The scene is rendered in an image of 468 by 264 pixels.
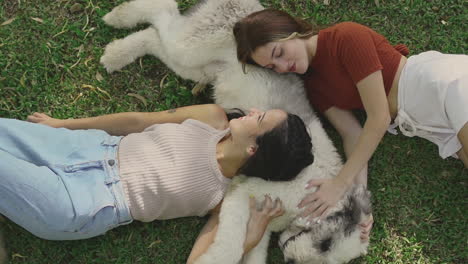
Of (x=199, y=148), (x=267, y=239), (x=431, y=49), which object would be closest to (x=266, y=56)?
(x=199, y=148)

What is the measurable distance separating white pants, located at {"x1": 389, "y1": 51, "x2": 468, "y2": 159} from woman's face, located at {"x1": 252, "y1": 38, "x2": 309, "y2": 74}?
3.04ft

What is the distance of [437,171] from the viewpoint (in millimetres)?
4219

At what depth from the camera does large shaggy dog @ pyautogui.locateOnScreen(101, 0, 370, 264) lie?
10.5ft

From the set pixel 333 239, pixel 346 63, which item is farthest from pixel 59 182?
pixel 346 63

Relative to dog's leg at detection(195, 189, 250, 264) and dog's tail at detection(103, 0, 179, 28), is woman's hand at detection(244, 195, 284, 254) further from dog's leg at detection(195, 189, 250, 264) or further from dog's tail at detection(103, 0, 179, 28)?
dog's tail at detection(103, 0, 179, 28)

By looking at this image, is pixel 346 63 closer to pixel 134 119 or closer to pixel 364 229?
pixel 364 229

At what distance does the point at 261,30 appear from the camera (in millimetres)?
3539

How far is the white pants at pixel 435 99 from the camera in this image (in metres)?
3.54

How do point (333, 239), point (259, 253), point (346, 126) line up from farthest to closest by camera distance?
point (346, 126)
point (259, 253)
point (333, 239)

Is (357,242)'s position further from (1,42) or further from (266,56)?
(1,42)

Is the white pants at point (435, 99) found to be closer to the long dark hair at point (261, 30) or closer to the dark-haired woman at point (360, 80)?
the dark-haired woman at point (360, 80)

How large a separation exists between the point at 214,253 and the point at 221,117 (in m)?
1.12

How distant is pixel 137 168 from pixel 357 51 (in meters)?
1.97

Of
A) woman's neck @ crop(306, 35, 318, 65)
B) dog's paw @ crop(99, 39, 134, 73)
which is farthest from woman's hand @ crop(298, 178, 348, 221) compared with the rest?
dog's paw @ crop(99, 39, 134, 73)
